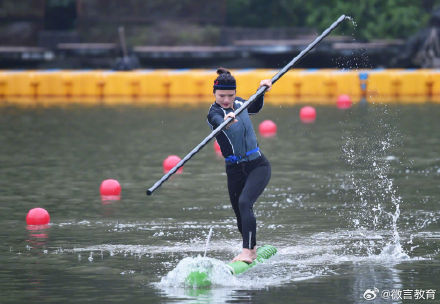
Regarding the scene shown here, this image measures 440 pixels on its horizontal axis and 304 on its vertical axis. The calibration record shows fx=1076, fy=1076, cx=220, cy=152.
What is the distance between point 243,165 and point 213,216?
9.51 feet

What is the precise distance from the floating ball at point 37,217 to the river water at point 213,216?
0.10 metres

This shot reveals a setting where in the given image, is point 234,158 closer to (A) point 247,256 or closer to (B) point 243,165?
(B) point 243,165

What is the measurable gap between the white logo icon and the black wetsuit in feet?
5.03

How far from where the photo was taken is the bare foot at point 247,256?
1007cm

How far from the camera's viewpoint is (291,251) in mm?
10945

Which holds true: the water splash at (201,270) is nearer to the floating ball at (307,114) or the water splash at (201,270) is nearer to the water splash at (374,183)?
the water splash at (374,183)

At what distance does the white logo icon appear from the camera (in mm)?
8797

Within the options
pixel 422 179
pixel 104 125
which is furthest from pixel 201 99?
pixel 422 179

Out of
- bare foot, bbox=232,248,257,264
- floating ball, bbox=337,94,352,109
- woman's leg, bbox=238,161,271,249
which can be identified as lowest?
bare foot, bbox=232,248,257,264

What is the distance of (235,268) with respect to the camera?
9820mm

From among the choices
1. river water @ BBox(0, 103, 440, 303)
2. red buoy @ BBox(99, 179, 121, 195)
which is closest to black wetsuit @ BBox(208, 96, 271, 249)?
river water @ BBox(0, 103, 440, 303)

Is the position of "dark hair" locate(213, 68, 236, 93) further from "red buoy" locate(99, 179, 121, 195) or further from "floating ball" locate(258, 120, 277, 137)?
"floating ball" locate(258, 120, 277, 137)

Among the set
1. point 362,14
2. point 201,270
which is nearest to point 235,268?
point 201,270

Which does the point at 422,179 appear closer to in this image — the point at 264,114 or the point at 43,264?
the point at 43,264
